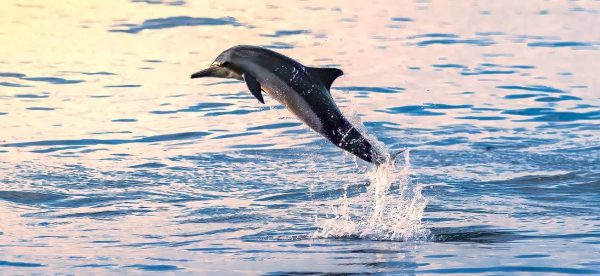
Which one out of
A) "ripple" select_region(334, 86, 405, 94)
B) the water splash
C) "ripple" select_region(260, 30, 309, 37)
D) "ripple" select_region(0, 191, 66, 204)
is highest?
"ripple" select_region(260, 30, 309, 37)

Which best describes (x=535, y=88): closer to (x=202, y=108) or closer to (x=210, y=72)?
(x=202, y=108)

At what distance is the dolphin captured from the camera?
8484 millimetres

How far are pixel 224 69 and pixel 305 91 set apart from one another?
Answer: 1.87 ft

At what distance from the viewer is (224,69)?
8.72 metres

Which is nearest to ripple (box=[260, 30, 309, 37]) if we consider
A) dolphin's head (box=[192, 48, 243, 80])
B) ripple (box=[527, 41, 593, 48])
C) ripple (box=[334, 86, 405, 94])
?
ripple (box=[527, 41, 593, 48])

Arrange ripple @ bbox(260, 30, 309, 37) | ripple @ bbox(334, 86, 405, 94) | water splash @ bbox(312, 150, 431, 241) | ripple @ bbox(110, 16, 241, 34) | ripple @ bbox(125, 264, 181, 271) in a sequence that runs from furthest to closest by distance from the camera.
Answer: ripple @ bbox(110, 16, 241, 34) → ripple @ bbox(260, 30, 309, 37) → ripple @ bbox(334, 86, 405, 94) → water splash @ bbox(312, 150, 431, 241) → ripple @ bbox(125, 264, 181, 271)

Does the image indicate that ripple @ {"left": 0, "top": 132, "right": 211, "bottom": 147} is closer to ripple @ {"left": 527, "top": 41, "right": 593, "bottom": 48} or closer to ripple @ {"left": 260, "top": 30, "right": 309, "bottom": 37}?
ripple @ {"left": 260, "top": 30, "right": 309, "bottom": 37}

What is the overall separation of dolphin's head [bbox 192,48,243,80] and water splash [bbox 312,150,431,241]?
112 centimetres

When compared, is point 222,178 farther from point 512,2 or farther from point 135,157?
point 512,2

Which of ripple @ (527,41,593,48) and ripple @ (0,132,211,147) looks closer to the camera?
ripple @ (0,132,211,147)

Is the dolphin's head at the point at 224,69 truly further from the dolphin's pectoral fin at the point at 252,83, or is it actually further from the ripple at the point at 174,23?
the ripple at the point at 174,23

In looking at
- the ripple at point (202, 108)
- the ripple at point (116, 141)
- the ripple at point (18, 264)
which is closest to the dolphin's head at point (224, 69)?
the ripple at point (18, 264)

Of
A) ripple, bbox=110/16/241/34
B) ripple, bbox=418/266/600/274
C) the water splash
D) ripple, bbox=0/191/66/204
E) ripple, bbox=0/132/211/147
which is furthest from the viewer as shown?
ripple, bbox=110/16/241/34

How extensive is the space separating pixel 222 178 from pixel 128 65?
6861 millimetres
